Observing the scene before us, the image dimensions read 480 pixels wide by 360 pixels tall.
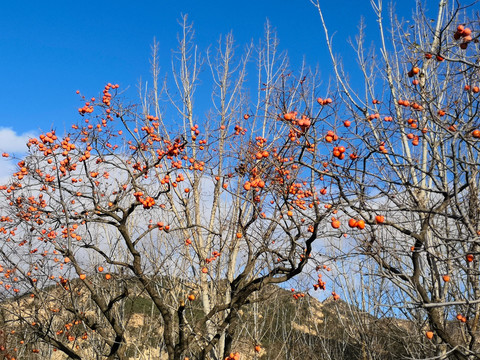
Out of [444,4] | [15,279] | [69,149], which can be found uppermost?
[444,4]

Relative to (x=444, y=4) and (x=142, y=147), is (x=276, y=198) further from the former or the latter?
(x=444, y=4)

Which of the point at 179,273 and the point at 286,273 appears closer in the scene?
the point at 286,273

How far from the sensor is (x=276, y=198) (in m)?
4.78

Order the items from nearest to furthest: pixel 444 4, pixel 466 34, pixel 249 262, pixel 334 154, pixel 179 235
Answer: pixel 466 34 < pixel 334 154 < pixel 249 262 < pixel 444 4 < pixel 179 235

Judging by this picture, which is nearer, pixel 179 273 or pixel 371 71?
pixel 371 71

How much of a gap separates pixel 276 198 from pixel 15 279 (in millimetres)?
4756

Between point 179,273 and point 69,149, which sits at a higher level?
point 69,149

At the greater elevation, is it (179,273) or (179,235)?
(179,235)

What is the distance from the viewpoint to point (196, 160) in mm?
6531

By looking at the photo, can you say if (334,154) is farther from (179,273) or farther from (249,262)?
(179,273)

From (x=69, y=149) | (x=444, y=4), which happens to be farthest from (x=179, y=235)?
(x=444, y=4)

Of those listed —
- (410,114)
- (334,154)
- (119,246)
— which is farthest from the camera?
(119,246)

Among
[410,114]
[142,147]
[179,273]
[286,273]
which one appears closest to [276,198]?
[286,273]

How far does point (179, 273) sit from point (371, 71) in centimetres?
452
